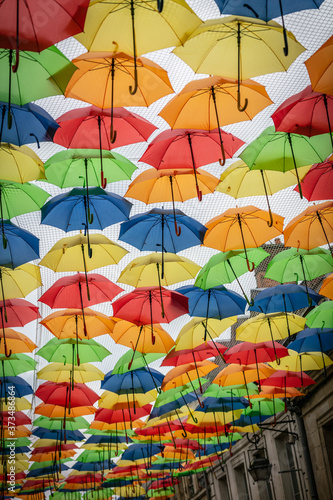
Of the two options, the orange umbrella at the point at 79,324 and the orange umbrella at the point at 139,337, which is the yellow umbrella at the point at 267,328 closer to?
the orange umbrella at the point at 139,337

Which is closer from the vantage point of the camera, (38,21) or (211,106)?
(38,21)

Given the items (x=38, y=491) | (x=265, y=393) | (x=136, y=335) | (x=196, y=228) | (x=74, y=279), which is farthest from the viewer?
(x=38, y=491)

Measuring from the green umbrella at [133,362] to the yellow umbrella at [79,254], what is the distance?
10.2 feet

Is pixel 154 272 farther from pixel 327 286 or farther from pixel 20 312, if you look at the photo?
pixel 327 286

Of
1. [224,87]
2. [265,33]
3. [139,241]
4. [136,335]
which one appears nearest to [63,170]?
[139,241]

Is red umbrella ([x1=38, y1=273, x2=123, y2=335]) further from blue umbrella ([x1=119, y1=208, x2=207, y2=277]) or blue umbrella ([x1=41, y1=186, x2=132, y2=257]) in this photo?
blue umbrella ([x1=41, y1=186, x2=132, y2=257])

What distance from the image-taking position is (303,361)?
40.4 feet

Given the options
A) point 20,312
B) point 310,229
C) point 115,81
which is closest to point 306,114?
point 115,81

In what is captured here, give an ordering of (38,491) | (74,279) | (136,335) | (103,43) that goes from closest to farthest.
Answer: (103,43) → (74,279) → (136,335) → (38,491)

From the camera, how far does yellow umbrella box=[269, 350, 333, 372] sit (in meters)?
12.2

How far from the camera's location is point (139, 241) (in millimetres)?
8664

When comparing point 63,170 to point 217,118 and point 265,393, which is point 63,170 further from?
point 265,393

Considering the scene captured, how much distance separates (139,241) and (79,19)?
4381 millimetres

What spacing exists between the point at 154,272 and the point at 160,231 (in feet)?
3.00
